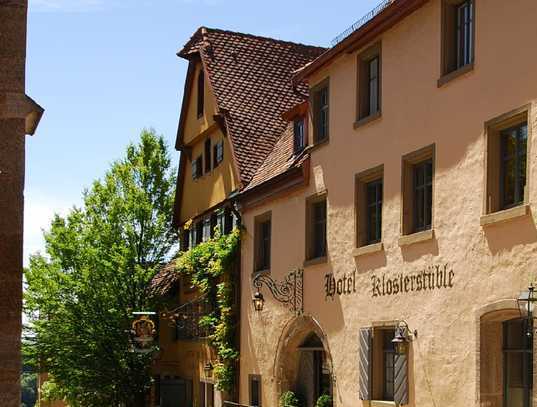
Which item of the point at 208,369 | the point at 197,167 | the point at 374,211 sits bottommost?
the point at 208,369

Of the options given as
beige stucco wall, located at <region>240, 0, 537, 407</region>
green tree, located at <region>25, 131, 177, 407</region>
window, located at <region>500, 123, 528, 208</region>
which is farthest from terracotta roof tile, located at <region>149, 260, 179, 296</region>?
window, located at <region>500, 123, 528, 208</region>

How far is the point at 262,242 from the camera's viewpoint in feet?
104

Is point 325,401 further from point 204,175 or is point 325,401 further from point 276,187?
point 204,175

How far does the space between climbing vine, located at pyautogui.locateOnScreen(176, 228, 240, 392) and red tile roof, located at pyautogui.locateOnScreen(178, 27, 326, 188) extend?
6.49ft

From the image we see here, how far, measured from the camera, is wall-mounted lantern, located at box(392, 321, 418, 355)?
22.2 meters

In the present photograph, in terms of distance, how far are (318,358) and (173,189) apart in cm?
1542

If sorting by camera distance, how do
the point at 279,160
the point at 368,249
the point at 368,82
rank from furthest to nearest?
the point at 279,160 < the point at 368,82 < the point at 368,249

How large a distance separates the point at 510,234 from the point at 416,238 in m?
3.29

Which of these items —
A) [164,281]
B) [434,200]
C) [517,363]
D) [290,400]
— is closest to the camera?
[517,363]

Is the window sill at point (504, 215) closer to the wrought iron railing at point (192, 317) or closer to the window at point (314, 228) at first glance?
the window at point (314, 228)

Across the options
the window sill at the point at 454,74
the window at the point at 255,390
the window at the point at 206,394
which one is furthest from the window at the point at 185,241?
the window sill at the point at 454,74

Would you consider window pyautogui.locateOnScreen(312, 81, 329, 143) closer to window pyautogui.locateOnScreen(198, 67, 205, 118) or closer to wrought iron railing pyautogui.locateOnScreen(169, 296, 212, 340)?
wrought iron railing pyautogui.locateOnScreen(169, 296, 212, 340)

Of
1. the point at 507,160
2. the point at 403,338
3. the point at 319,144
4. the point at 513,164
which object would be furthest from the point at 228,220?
the point at 513,164

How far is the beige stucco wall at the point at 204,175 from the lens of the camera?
3481 cm
